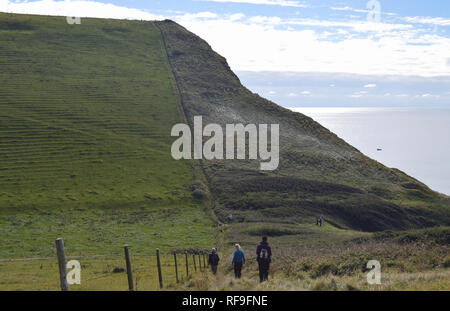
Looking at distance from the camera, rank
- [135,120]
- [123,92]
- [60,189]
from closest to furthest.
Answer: [60,189], [135,120], [123,92]

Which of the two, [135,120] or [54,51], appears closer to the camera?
[135,120]

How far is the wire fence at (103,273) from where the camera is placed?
23.5 m

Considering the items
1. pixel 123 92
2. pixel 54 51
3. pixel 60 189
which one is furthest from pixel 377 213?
pixel 54 51

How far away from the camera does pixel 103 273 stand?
102ft

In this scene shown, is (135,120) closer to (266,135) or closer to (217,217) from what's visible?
(266,135)

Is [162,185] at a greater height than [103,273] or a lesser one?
greater

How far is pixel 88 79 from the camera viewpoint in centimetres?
10150

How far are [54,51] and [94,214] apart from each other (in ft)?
210
